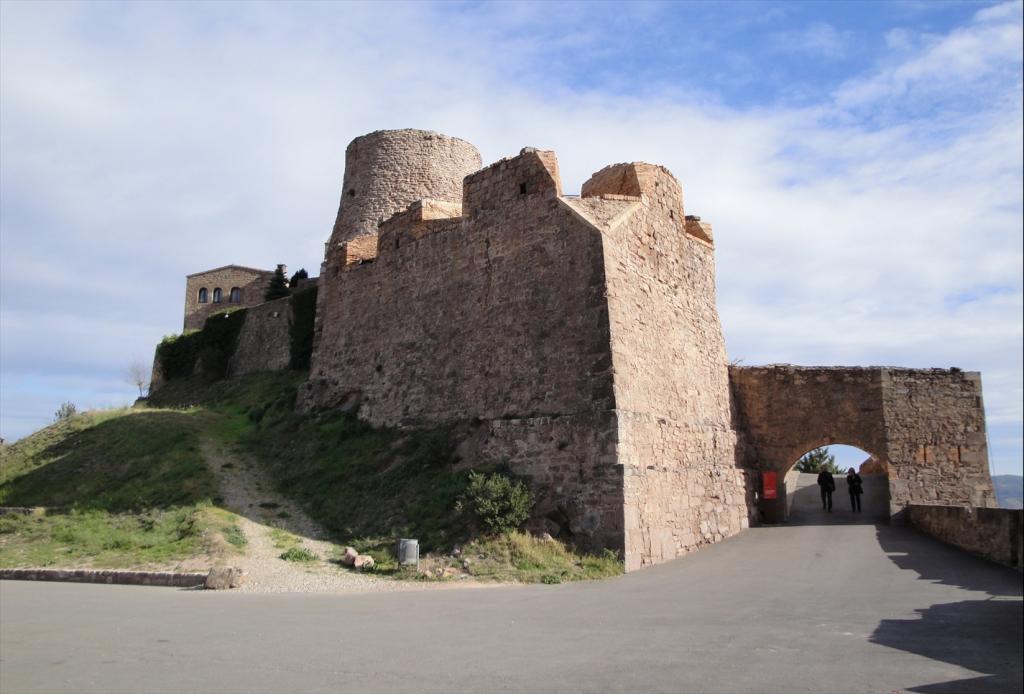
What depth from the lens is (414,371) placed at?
17828mm

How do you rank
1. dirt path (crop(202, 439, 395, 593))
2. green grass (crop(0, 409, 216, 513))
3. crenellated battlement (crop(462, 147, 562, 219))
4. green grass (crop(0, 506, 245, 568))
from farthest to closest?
green grass (crop(0, 409, 216, 513)), crenellated battlement (crop(462, 147, 562, 219)), green grass (crop(0, 506, 245, 568)), dirt path (crop(202, 439, 395, 593))

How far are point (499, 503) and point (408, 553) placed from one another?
1708mm

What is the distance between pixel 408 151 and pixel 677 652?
22.1 m

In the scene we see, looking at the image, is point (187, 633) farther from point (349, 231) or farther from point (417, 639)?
point (349, 231)

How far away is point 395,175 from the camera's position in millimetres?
25484

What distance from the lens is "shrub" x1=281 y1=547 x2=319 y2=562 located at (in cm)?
1262

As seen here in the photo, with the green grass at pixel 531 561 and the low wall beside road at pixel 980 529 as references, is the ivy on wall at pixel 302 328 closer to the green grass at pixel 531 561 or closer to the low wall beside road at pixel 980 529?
the green grass at pixel 531 561

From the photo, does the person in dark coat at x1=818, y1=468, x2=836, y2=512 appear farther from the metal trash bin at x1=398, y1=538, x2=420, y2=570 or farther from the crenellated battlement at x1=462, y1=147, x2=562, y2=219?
the metal trash bin at x1=398, y1=538, x2=420, y2=570

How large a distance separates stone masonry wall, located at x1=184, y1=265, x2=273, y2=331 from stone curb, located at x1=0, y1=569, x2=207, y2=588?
35269mm

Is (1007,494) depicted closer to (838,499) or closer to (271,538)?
(838,499)

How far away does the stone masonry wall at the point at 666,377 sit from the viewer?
12.9 meters

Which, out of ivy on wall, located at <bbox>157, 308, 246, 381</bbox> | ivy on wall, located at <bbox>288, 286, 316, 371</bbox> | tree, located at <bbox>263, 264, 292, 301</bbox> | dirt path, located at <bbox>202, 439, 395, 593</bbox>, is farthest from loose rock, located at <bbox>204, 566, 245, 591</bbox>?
tree, located at <bbox>263, 264, 292, 301</bbox>

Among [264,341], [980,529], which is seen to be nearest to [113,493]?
[264,341]

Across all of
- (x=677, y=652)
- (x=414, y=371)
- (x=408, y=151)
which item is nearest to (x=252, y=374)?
(x=408, y=151)
